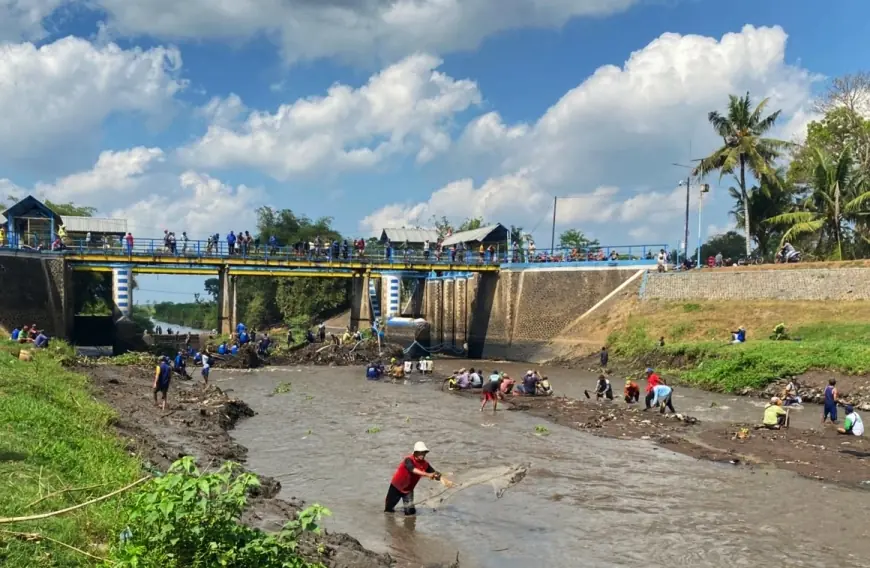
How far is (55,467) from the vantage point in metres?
9.62

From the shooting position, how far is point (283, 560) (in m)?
6.53

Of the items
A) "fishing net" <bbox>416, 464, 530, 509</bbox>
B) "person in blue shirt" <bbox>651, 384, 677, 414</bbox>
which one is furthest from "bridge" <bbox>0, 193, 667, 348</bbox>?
"fishing net" <bbox>416, 464, 530, 509</bbox>

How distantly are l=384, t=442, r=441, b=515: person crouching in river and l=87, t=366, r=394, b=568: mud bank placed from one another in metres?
1.62

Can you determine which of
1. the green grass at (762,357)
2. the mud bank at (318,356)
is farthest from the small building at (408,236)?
the green grass at (762,357)

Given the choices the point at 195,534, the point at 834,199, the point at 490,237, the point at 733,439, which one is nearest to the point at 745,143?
the point at 834,199

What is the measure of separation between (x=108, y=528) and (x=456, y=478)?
8.31 meters

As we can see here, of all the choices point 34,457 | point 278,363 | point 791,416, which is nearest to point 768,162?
point 791,416

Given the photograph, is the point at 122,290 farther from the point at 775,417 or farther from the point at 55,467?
the point at 775,417

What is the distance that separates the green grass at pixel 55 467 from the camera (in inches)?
269

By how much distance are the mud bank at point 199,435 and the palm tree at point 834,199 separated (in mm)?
35418

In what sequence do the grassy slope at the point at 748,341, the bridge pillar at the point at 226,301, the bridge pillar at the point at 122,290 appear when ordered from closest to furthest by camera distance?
1. the grassy slope at the point at 748,341
2. the bridge pillar at the point at 122,290
3. the bridge pillar at the point at 226,301

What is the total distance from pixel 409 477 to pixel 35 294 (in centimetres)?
3546

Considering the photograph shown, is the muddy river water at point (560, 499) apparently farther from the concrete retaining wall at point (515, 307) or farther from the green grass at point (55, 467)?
the concrete retaining wall at point (515, 307)

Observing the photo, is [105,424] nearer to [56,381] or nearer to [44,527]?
[56,381]
